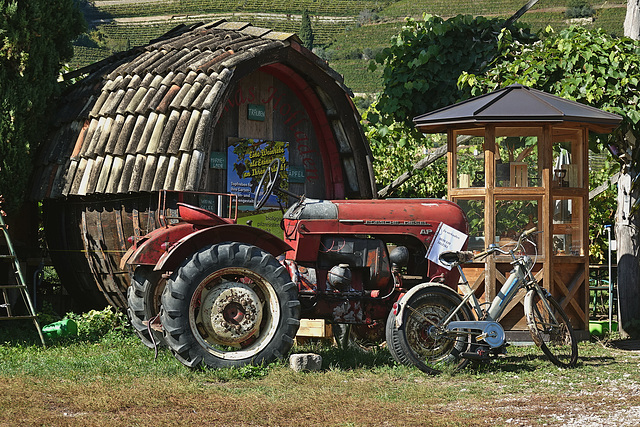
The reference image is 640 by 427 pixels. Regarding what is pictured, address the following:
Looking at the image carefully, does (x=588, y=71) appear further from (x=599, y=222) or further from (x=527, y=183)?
(x=599, y=222)

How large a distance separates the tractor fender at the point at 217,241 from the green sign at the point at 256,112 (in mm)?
3366

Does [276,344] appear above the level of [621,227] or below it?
below

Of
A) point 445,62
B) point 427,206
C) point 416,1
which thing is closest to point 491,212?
point 427,206

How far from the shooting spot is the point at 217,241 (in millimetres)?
7652

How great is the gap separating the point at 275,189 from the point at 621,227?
5.36 m

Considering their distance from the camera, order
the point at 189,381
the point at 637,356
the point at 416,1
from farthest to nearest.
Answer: the point at 416,1, the point at 637,356, the point at 189,381

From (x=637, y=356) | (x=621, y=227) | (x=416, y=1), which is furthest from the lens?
(x=416, y=1)

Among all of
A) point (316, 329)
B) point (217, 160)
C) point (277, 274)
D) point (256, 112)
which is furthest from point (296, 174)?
point (277, 274)

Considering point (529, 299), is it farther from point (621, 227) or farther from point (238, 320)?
point (621, 227)

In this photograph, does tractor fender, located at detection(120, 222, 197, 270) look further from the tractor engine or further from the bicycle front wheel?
the bicycle front wheel

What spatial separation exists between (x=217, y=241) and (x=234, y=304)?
61 cm

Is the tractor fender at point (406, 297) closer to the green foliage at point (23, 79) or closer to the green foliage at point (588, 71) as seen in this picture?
the green foliage at point (588, 71)

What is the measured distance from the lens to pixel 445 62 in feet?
42.3

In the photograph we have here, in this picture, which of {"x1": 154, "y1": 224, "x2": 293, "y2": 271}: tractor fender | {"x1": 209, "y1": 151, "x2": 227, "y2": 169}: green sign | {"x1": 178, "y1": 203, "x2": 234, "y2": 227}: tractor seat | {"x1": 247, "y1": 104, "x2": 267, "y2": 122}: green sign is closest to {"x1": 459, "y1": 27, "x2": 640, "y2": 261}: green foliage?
{"x1": 247, "y1": 104, "x2": 267, "y2": 122}: green sign
